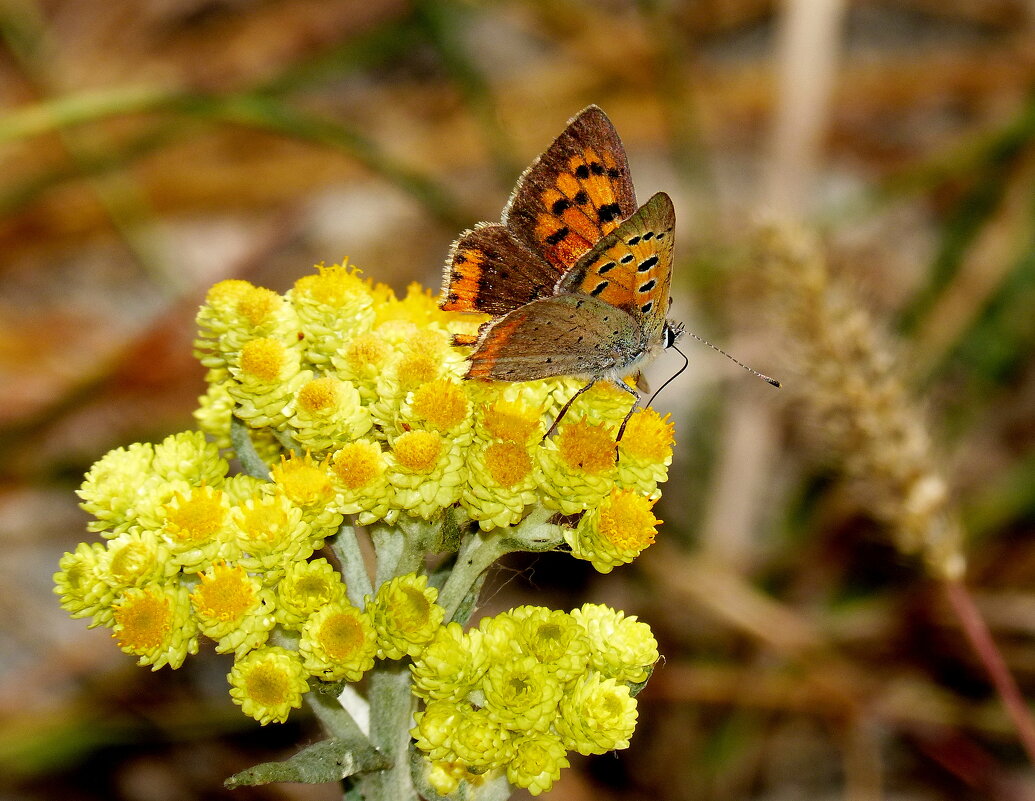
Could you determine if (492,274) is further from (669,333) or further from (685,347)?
(685,347)

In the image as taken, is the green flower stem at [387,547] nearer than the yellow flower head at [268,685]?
No

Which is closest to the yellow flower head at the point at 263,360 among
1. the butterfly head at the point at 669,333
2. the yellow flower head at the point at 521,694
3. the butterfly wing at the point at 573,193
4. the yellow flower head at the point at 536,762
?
the butterfly wing at the point at 573,193

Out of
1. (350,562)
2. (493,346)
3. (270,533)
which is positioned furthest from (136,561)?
(493,346)

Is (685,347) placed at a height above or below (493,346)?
above

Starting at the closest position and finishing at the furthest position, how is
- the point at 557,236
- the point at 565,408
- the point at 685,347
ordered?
the point at 565,408
the point at 557,236
the point at 685,347

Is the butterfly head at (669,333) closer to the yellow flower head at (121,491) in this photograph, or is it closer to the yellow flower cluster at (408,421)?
the yellow flower cluster at (408,421)

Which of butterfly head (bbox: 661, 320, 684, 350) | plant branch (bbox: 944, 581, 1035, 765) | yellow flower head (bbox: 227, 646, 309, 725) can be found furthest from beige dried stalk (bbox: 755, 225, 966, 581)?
yellow flower head (bbox: 227, 646, 309, 725)

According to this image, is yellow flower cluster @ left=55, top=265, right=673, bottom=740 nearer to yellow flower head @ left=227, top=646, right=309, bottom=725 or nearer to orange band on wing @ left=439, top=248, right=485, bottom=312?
yellow flower head @ left=227, top=646, right=309, bottom=725
